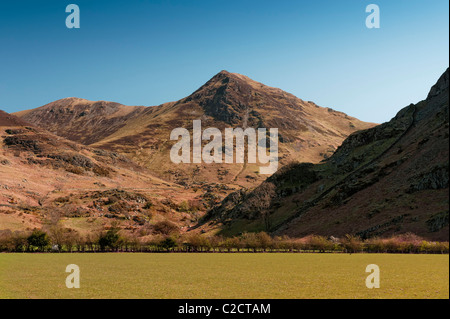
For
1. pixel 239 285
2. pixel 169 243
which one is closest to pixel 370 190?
pixel 169 243

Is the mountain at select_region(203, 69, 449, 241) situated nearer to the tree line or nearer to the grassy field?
the tree line

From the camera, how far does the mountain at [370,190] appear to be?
93.2m

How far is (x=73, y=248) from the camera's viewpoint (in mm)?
111375

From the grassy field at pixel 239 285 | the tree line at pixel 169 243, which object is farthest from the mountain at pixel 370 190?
the grassy field at pixel 239 285

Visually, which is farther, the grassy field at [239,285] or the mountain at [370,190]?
the mountain at [370,190]

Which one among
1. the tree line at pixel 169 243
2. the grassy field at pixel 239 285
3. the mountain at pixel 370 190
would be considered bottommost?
the tree line at pixel 169 243

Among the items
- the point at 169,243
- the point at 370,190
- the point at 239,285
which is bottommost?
the point at 169,243

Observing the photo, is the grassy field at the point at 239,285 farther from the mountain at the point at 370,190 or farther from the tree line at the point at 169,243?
the tree line at the point at 169,243

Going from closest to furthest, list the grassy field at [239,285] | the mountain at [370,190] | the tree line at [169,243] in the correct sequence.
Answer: the grassy field at [239,285] → the mountain at [370,190] → the tree line at [169,243]

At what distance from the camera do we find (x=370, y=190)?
386 ft

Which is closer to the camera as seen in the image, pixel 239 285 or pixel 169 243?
pixel 239 285

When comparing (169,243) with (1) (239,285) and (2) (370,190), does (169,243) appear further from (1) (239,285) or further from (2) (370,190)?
(1) (239,285)

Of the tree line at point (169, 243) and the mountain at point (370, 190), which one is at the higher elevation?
the mountain at point (370, 190)
